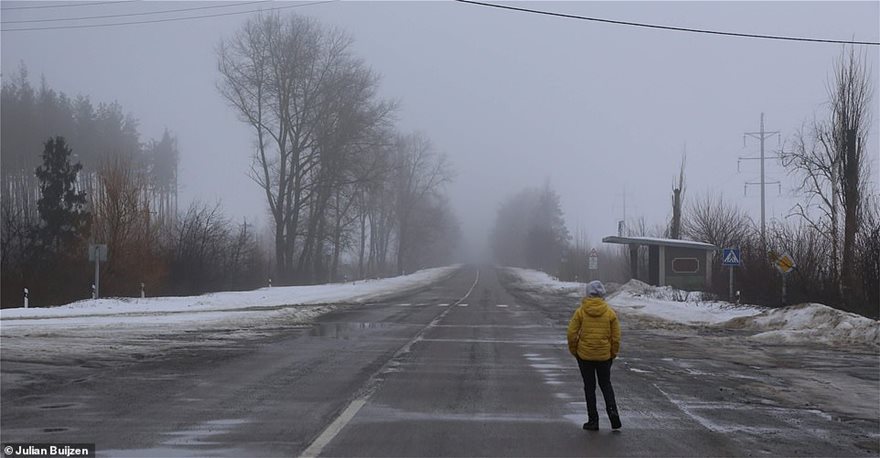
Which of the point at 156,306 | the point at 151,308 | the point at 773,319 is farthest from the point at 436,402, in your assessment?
the point at 156,306

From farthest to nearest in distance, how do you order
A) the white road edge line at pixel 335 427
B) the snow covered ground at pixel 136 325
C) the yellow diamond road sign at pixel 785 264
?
1. the yellow diamond road sign at pixel 785 264
2. the snow covered ground at pixel 136 325
3. the white road edge line at pixel 335 427

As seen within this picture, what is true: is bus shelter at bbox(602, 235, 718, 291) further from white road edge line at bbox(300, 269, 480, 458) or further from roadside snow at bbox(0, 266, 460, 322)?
white road edge line at bbox(300, 269, 480, 458)

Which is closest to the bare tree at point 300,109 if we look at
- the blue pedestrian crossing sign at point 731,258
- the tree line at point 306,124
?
the tree line at point 306,124

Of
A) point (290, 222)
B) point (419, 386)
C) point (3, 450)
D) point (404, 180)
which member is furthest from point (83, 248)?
point (404, 180)

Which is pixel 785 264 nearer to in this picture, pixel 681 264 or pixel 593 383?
pixel 681 264

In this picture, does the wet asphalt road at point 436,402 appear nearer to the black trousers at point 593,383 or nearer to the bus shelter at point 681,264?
the black trousers at point 593,383

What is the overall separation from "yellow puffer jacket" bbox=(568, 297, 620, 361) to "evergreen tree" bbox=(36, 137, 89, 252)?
3430 centimetres

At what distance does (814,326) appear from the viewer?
906 inches

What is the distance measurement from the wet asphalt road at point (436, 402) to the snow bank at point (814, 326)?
8.37 feet

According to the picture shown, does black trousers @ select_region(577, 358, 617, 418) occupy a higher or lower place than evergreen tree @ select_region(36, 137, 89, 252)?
lower

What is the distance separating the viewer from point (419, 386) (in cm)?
1245

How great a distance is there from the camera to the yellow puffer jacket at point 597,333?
938cm

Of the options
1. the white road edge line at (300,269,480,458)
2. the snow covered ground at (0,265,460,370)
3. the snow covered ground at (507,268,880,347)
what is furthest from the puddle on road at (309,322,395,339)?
the snow covered ground at (507,268,880,347)

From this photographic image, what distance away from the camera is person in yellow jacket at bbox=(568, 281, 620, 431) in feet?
Answer: 30.8
